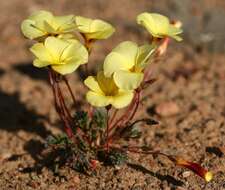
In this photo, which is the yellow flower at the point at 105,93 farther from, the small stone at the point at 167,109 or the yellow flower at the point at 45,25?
the small stone at the point at 167,109

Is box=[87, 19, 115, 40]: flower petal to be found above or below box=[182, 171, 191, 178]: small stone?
above

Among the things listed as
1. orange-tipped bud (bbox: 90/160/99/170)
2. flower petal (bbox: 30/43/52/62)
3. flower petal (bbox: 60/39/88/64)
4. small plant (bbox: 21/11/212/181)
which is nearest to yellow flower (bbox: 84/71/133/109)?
small plant (bbox: 21/11/212/181)

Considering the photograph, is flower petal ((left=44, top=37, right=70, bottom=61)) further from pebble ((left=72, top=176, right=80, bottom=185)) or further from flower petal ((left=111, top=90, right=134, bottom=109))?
pebble ((left=72, top=176, right=80, bottom=185))

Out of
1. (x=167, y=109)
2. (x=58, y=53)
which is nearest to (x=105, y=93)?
(x=58, y=53)

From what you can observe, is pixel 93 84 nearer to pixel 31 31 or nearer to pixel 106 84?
pixel 106 84

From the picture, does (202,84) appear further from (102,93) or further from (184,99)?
(102,93)

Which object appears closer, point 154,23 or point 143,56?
point 143,56
